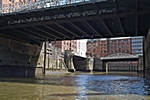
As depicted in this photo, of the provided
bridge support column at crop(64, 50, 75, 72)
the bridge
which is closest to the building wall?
bridge support column at crop(64, 50, 75, 72)

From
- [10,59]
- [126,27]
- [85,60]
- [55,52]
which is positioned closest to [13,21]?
[10,59]

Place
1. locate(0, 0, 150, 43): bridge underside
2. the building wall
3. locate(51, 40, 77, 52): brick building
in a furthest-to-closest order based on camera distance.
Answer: the building wall, locate(51, 40, 77, 52): brick building, locate(0, 0, 150, 43): bridge underside

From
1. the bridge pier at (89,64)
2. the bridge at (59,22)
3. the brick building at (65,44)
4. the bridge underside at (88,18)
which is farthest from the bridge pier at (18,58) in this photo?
the brick building at (65,44)

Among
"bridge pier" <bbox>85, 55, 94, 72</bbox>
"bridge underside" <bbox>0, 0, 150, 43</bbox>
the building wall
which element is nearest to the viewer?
"bridge underside" <bbox>0, 0, 150, 43</bbox>

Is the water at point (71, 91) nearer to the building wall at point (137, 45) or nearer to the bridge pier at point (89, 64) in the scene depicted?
the bridge pier at point (89, 64)

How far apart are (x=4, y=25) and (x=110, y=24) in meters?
22.4

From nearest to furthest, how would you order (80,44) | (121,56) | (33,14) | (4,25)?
(33,14) < (4,25) < (121,56) < (80,44)

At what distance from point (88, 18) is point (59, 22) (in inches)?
232

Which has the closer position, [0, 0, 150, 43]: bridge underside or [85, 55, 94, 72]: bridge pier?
[0, 0, 150, 43]: bridge underside

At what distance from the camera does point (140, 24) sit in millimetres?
37500

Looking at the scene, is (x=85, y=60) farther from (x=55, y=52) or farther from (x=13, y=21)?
(x=13, y=21)

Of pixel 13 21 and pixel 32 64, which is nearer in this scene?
pixel 13 21

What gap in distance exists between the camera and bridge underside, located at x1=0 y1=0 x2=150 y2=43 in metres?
28.3

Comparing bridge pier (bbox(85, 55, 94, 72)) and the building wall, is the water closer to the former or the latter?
bridge pier (bbox(85, 55, 94, 72))
